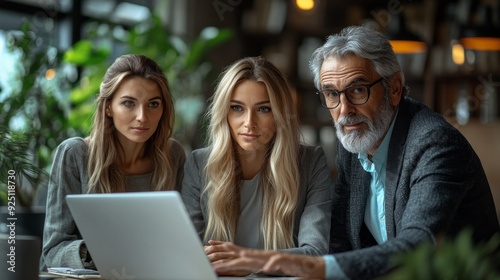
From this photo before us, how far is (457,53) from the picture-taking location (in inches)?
253

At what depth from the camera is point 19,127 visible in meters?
4.17

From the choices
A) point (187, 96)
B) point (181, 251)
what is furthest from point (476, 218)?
point (187, 96)

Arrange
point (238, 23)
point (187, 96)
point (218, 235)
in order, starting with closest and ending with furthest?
point (218, 235) → point (187, 96) → point (238, 23)

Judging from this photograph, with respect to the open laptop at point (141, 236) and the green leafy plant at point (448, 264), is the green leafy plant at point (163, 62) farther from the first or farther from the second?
the green leafy plant at point (448, 264)

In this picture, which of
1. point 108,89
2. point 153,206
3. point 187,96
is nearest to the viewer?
point 153,206

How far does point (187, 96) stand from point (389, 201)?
3.62 m

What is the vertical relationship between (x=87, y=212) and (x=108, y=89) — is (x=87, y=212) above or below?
below

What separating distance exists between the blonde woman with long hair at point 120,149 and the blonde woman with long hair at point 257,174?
17cm

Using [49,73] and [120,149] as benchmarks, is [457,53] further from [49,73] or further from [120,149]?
[120,149]

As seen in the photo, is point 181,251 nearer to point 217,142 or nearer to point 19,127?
point 217,142

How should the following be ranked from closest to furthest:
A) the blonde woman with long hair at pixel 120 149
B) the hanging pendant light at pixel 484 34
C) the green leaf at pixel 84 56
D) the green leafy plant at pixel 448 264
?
the green leafy plant at pixel 448 264 < the blonde woman with long hair at pixel 120 149 < the green leaf at pixel 84 56 < the hanging pendant light at pixel 484 34

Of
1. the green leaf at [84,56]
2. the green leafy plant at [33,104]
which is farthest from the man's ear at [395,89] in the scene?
the green leaf at [84,56]

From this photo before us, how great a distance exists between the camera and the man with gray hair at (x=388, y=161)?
2109 millimetres

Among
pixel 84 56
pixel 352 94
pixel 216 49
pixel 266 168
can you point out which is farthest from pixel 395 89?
pixel 216 49
